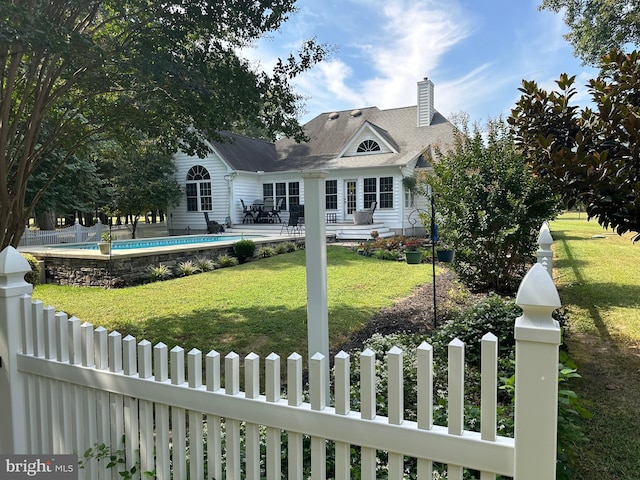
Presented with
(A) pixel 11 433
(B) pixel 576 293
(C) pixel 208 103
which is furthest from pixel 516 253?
(A) pixel 11 433

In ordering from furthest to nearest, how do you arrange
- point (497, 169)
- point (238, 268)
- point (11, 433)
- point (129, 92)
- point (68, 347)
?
point (238, 268) → point (497, 169) → point (129, 92) → point (11, 433) → point (68, 347)

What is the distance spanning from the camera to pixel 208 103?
4.77 meters

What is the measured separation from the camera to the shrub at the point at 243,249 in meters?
11.7

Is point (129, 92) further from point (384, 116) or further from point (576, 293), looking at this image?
point (384, 116)

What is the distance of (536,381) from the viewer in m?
1.18

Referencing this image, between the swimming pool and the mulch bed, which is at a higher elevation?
the swimming pool

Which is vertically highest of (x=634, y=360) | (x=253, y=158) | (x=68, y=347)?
(x=253, y=158)

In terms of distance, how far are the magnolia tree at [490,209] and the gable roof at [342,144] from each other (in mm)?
10071

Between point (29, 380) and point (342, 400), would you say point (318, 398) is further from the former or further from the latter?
point (29, 380)

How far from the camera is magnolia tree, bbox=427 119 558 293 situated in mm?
6723

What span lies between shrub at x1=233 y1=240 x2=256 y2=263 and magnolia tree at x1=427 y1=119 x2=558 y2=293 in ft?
19.3

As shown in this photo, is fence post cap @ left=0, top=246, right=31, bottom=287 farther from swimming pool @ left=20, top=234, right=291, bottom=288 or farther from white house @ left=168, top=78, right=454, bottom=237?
white house @ left=168, top=78, right=454, bottom=237

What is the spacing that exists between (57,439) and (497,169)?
6781 millimetres

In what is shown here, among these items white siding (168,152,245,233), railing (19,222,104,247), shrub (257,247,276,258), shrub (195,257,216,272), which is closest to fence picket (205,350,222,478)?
shrub (195,257,216,272)
